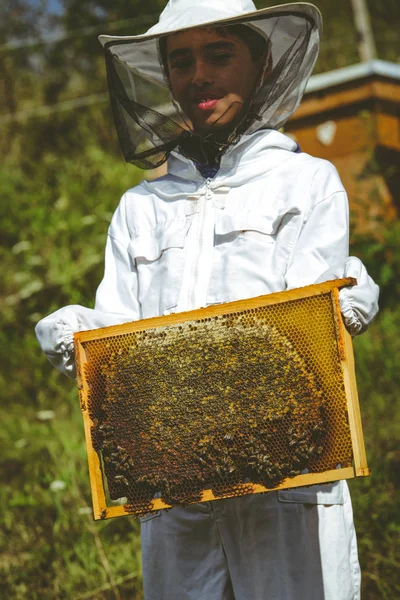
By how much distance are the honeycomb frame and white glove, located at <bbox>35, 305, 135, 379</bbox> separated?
0.39 feet

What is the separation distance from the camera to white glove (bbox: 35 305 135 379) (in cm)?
239

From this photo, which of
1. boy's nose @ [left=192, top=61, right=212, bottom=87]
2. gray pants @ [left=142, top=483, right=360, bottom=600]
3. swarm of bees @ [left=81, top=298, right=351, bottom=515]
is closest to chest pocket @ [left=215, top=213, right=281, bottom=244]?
swarm of bees @ [left=81, top=298, right=351, bottom=515]

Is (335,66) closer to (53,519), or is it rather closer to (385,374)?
(385,374)

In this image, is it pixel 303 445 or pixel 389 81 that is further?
pixel 389 81

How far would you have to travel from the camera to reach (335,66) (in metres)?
8.91

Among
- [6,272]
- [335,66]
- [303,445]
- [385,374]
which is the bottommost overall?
[303,445]

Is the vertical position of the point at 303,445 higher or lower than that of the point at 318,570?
higher

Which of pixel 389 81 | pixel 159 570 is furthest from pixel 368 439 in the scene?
pixel 389 81

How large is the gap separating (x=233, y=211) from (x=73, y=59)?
699 centimetres

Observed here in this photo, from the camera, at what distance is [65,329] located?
2.40 m

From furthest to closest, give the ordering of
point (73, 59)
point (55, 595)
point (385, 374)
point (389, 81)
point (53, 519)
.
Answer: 1. point (73, 59)
2. point (389, 81)
3. point (385, 374)
4. point (53, 519)
5. point (55, 595)

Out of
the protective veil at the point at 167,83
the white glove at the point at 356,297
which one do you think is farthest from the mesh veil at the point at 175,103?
the white glove at the point at 356,297

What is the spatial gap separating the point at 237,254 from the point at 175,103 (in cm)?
75

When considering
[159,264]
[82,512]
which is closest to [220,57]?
[159,264]
